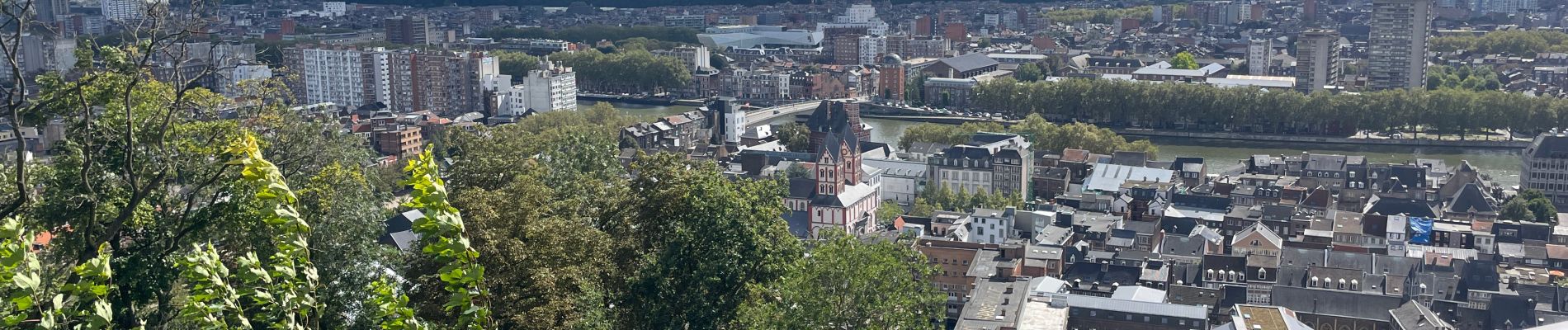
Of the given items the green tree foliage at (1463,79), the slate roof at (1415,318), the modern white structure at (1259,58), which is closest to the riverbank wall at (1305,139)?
the green tree foliage at (1463,79)

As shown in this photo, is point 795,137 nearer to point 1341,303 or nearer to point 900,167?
point 900,167

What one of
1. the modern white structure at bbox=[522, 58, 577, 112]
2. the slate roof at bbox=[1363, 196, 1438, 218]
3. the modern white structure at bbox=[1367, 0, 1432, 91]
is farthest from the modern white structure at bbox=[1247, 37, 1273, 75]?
the slate roof at bbox=[1363, 196, 1438, 218]

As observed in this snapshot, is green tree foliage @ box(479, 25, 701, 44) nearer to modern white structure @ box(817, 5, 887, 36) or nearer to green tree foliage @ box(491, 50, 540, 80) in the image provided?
modern white structure @ box(817, 5, 887, 36)

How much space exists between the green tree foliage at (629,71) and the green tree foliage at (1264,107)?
20.6ft

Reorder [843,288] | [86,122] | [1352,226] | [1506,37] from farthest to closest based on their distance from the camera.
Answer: [1506,37]
[1352,226]
[843,288]
[86,122]

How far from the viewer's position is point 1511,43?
29.7 m

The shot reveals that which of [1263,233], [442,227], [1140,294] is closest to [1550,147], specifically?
[1263,233]

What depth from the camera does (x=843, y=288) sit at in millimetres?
5094

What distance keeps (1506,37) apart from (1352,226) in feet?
68.7

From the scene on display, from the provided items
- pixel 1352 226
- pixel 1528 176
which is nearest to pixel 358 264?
pixel 1352 226

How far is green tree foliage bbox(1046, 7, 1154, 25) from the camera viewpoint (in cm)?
4028

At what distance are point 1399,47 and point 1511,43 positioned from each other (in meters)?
7.44

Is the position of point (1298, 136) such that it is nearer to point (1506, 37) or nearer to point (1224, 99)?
point (1224, 99)

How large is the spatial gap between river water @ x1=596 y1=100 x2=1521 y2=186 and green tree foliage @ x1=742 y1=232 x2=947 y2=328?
Result: 13.3m
